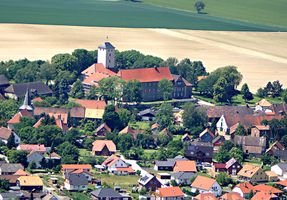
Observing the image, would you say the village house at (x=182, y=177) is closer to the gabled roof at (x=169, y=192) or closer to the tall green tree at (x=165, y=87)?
the gabled roof at (x=169, y=192)

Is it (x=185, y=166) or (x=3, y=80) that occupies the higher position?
(x=3, y=80)

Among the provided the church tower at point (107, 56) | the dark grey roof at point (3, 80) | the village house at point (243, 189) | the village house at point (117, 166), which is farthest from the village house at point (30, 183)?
the church tower at point (107, 56)

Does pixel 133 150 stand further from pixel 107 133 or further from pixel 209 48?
pixel 209 48

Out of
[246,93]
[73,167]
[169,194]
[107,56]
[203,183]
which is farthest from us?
[107,56]

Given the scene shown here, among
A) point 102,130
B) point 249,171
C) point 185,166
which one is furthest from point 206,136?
point 249,171

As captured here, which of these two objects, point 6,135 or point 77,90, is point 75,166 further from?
point 77,90

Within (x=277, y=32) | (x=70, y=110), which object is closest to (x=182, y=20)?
(x=277, y=32)

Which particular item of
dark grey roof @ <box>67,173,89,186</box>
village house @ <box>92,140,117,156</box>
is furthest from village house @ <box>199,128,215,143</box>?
dark grey roof @ <box>67,173,89,186</box>
